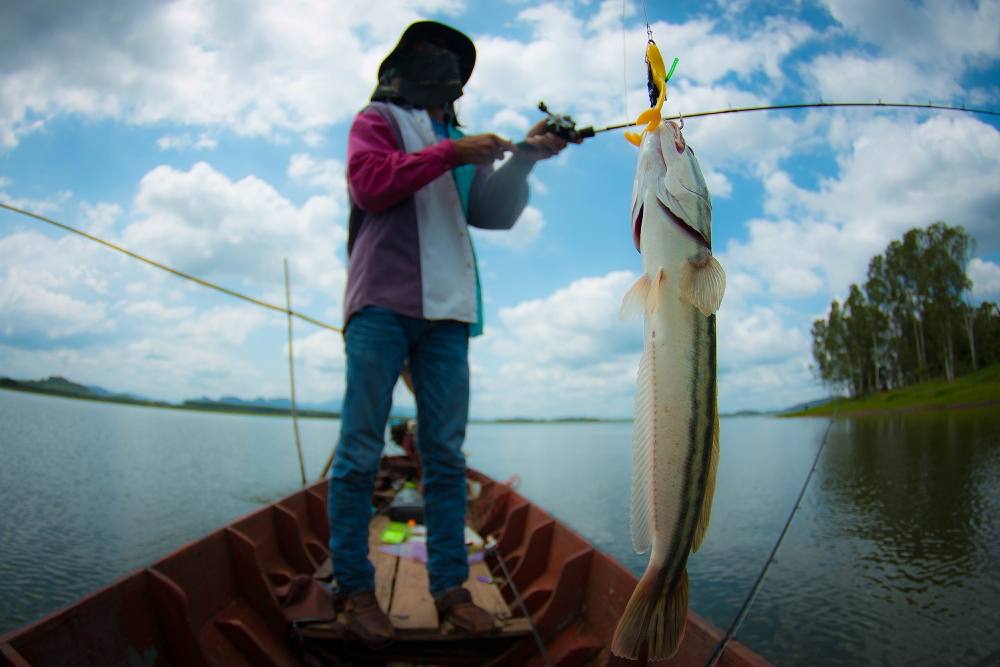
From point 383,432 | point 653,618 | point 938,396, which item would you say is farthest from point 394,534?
point 938,396

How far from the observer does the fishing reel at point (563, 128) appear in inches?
111

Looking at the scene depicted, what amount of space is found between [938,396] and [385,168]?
49070 mm

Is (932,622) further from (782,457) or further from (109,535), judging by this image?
(782,457)

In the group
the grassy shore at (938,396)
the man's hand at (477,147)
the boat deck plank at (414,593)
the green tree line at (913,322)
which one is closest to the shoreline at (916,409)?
the grassy shore at (938,396)

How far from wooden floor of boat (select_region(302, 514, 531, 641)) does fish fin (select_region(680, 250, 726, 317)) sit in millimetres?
2109

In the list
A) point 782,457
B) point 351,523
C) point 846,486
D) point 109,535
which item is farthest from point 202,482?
point 782,457

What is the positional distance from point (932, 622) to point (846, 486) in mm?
7641

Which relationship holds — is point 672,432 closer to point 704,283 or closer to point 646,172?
point 704,283

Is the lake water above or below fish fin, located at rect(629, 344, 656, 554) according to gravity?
below

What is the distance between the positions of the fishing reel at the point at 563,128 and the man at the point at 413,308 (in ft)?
0.18

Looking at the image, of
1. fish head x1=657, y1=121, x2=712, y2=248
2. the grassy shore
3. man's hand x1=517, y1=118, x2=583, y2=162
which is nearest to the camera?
fish head x1=657, y1=121, x2=712, y2=248

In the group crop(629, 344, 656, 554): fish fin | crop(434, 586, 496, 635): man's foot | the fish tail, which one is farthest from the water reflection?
crop(629, 344, 656, 554): fish fin

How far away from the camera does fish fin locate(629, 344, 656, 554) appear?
139cm

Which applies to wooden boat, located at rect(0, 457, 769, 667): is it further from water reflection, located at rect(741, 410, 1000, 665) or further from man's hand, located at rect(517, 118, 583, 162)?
water reflection, located at rect(741, 410, 1000, 665)
